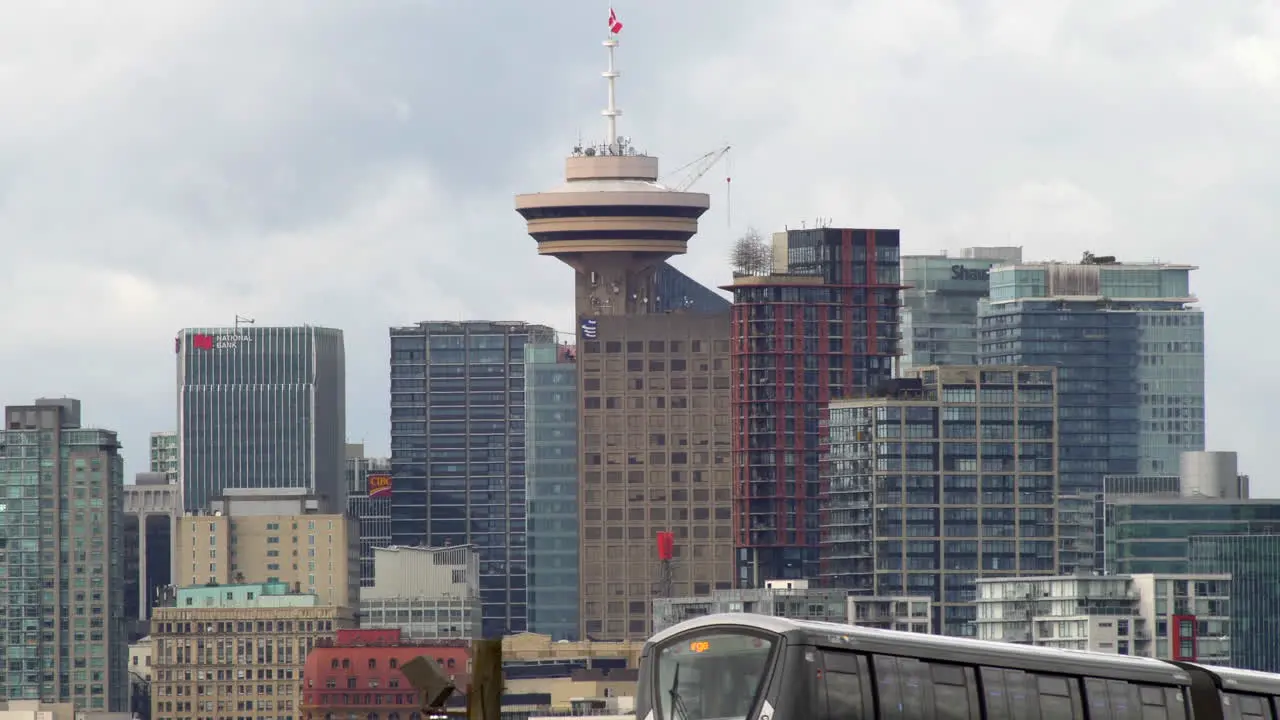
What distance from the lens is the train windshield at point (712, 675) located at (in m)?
63.0

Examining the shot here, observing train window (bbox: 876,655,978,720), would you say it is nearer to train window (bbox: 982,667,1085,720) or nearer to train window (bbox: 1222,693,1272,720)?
train window (bbox: 982,667,1085,720)

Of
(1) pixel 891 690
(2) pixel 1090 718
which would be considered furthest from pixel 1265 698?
(1) pixel 891 690

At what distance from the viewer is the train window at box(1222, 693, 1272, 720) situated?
72.2 m

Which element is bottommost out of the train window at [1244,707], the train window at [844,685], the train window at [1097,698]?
the train window at [1244,707]

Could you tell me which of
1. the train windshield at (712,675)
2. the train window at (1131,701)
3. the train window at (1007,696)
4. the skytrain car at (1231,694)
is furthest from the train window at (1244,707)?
the train windshield at (712,675)

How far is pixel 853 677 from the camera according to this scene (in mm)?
63375

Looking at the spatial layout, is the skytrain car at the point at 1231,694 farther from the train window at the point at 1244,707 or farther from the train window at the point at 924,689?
the train window at the point at 924,689

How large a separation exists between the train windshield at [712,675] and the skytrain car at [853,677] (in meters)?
0.02

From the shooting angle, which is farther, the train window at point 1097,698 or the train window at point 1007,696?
the train window at point 1097,698

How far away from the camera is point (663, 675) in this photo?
64.9 meters

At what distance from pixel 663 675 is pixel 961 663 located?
6415 mm

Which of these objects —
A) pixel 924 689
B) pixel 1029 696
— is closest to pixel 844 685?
pixel 924 689

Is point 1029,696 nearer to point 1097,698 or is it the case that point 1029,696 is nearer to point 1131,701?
point 1097,698

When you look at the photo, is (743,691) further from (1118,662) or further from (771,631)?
(1118,662)
